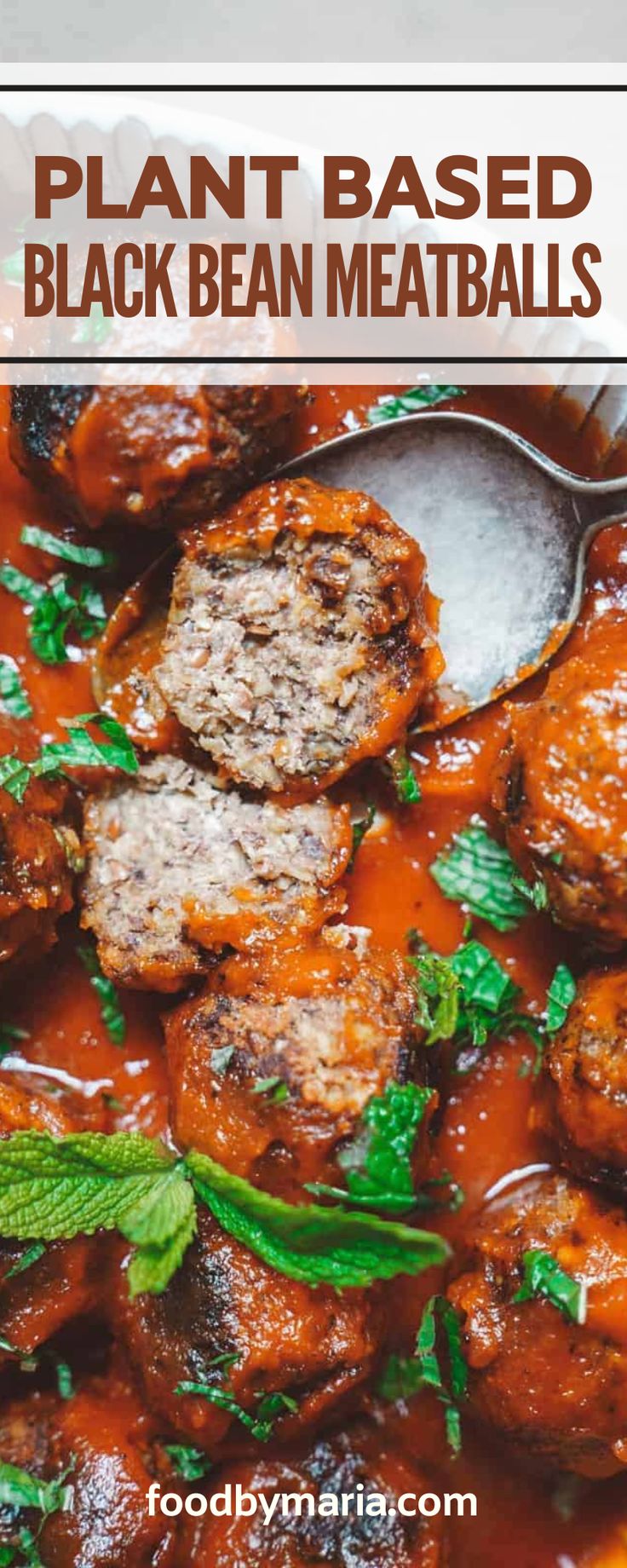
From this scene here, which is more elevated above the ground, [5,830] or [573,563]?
[573,563]

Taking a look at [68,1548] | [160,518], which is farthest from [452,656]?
[68,1548]

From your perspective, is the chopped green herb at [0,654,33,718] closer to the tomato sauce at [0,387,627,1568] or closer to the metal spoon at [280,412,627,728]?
the tomato sauce at [0,387,627,1568]

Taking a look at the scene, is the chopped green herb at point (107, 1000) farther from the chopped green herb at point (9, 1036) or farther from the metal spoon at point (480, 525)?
the metal spoon at point (480, 525)

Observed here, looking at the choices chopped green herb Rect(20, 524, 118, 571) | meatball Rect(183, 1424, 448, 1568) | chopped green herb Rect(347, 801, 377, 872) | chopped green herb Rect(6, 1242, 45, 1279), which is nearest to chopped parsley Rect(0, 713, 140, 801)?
chopped green herb Rect(20, 524, 118, 571)

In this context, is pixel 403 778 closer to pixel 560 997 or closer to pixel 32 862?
pixel 560 997

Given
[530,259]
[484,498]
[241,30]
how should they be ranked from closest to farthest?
[530,259] → [484,498] → [241,30]

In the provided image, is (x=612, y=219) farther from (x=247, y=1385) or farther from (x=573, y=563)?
(x=247, y=1385)

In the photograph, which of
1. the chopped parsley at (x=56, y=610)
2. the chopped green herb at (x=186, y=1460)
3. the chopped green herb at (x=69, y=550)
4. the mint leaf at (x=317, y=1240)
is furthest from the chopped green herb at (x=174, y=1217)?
the chopped green herb at (x=69, y=550)
